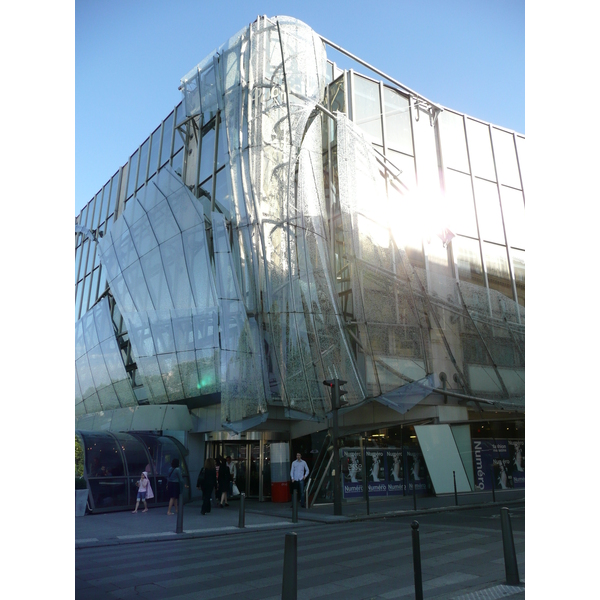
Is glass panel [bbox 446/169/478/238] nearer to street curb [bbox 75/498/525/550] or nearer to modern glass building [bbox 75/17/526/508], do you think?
modern glass building [bbox 75/17/526/508]

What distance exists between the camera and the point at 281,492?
22.8m

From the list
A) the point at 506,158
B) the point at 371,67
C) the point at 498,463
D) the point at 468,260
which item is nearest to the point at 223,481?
the point at 498,463

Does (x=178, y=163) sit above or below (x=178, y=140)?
below

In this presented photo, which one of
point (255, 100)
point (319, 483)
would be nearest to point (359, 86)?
point (255, 100)

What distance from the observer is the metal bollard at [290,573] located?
4.99 meters

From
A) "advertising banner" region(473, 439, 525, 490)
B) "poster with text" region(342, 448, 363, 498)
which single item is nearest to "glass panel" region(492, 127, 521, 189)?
"advertising banner" region(473, 439, 525, 490)

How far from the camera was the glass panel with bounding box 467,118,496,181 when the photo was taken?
109ft

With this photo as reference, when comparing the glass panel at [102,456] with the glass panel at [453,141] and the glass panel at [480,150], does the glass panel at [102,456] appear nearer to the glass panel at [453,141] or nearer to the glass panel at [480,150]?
the glass panel at [453,141]

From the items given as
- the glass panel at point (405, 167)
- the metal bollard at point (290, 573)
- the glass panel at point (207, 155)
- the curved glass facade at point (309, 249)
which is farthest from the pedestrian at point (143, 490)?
the glass panel at point (405, 167)

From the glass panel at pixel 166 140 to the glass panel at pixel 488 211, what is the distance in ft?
59.6

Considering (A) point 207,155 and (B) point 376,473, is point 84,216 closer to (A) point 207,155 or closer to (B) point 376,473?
(A) point 207,155

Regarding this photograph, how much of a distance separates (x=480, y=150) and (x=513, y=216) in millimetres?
4317
